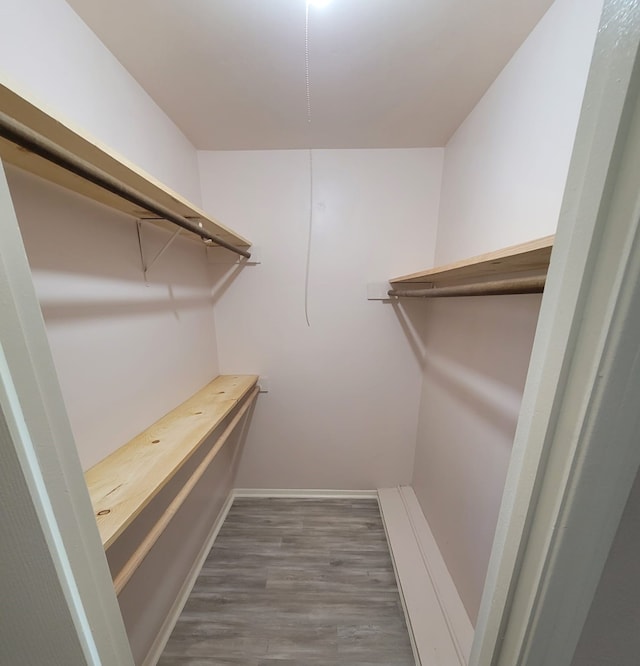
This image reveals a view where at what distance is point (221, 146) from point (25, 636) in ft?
6.25

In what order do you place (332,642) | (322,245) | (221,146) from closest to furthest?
1. (332,642)
2. (221,146)
3. (322,245)

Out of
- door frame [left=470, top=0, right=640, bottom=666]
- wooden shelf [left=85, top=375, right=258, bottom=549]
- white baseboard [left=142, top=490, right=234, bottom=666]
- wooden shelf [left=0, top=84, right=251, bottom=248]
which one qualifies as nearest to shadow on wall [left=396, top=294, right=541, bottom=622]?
door frame [left=470, top=0, right=640, bottom=666]

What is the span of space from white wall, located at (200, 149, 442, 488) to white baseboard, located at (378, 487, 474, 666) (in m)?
0.31

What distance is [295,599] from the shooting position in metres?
1.25

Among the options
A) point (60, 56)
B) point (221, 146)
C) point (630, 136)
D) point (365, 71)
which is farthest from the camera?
point (221, 146)

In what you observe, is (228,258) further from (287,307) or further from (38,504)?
(38,504)

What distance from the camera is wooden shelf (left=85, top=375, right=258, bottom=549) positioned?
61 centimetres

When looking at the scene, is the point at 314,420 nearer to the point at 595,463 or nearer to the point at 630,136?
the point at 595,463

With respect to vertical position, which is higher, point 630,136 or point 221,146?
point 221,146

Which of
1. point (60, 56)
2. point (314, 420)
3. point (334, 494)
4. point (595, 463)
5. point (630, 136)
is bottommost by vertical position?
point (334, 494)

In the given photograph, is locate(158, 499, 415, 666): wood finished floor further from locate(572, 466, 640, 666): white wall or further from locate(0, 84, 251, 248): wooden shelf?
locate(0, 84, 251, 248): wooden shelf

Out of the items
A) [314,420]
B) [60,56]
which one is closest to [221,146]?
[60,56]

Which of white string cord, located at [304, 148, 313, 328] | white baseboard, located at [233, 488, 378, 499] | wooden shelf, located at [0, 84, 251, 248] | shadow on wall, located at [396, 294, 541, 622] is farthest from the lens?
white baseboard, located at [233, 488, 378, 499]

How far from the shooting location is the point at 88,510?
0.42 metres
